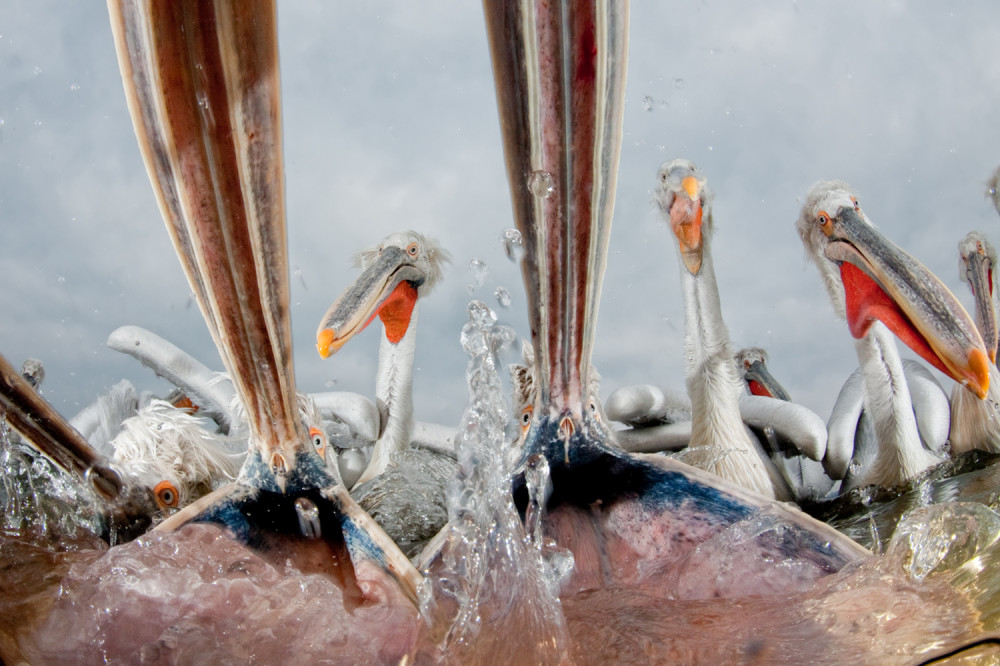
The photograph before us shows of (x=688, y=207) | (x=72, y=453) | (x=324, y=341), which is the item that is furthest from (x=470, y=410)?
(x=688, y=207)

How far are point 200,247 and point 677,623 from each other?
3.34ft

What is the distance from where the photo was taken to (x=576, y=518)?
156 centimetres

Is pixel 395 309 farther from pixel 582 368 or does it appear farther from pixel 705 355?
pixel 582 368

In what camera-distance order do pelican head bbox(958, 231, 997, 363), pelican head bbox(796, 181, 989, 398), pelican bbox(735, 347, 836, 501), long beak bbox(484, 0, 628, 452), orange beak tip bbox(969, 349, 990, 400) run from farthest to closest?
pelican head bbox(958, 231, 997, 363), pelican bbox(735, 347, 836, 501), pelican head bbox(796, 181, 989, 398), orange beak tip bbox(969, 349, 990, 400), long beak bbox(484, 0, 628, 452)

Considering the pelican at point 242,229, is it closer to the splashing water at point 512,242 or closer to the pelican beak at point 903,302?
the splashing water at point 512,242

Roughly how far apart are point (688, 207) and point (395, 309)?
219 cm

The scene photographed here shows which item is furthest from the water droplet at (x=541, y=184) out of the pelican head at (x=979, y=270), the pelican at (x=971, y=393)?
the pelican head at (x=979, y=270)

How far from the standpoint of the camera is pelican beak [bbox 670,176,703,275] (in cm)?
379

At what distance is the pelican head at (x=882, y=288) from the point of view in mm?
2809

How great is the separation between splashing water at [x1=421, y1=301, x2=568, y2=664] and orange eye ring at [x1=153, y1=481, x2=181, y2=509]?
4.82 feet

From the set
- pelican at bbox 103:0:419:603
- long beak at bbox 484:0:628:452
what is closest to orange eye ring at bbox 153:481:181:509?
pelican at bbox 103:0:419:603

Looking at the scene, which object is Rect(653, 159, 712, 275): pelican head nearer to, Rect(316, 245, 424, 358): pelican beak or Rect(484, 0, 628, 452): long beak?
Rect(316, 245, 424, 358): pelican beak

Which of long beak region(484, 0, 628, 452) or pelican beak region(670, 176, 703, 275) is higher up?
pelican beak region(670, 176, 703, 275)

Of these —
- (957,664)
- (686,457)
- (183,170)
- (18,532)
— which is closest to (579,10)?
(183,170)
